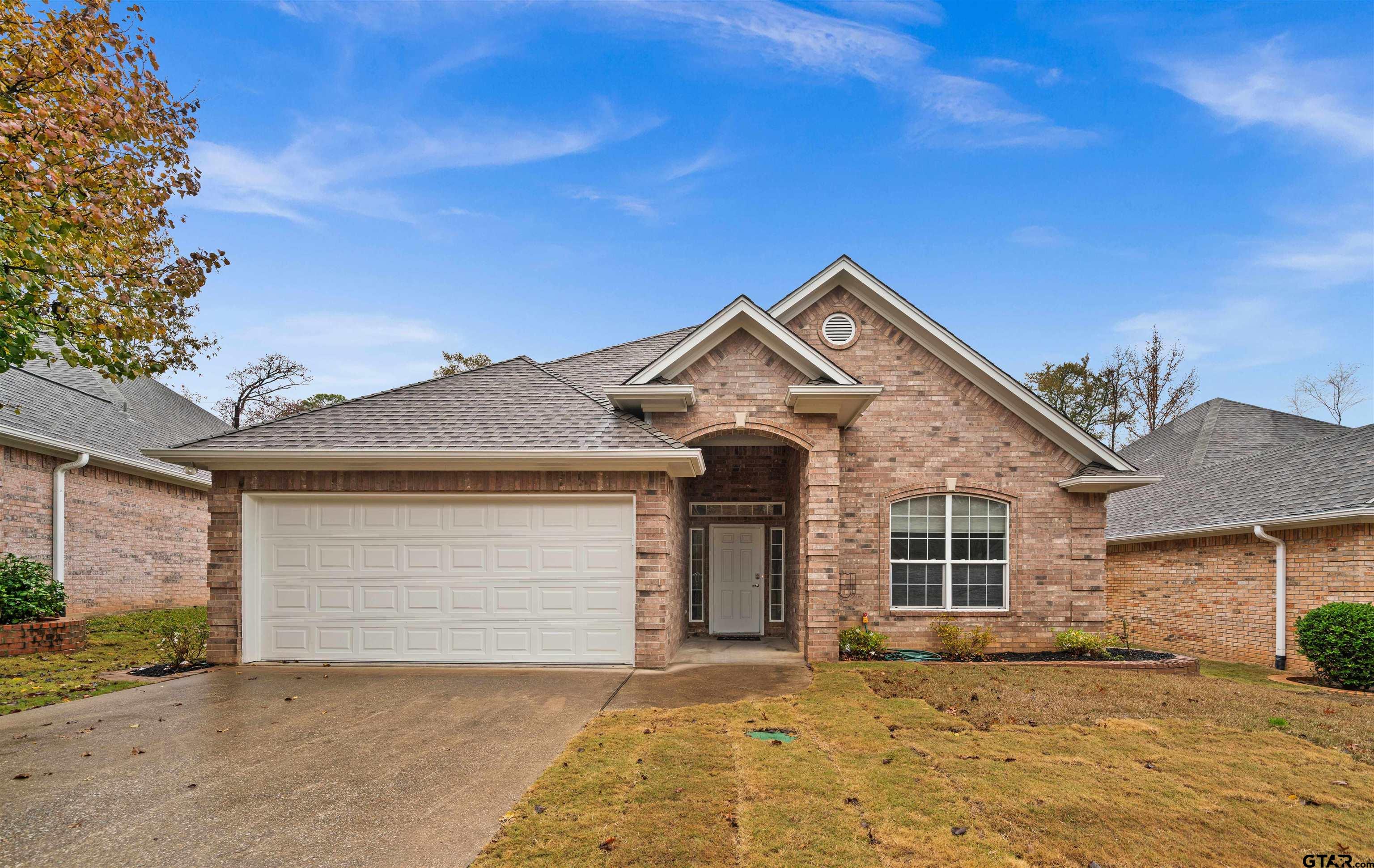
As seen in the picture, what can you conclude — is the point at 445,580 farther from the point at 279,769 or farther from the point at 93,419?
the point at 93,419

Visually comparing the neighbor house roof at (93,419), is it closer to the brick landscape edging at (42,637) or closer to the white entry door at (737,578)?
the brick landscape edging at (42,637)

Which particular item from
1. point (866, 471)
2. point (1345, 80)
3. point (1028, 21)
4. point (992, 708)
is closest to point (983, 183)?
point (1028, 21)

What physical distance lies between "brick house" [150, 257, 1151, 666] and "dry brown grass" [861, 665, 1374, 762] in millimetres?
1883

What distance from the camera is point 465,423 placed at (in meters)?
10.4

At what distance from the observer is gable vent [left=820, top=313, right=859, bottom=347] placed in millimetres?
12602

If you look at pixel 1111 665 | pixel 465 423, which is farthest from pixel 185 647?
pixel 1111 665

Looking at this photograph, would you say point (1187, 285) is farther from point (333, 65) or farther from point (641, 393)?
point (333, 65)

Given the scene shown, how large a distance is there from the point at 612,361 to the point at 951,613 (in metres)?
8.52

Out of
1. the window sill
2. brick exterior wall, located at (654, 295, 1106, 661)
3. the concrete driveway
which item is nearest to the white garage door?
the concrete driveway

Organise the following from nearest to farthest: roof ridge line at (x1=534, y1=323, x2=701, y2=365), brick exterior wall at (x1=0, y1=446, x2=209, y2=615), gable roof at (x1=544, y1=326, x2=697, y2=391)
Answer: brick exterior wall at (x1=0, y1=446, x2=209, y2=615) < gable roof at (x1=544, y1=326, x2=697, y2=391) < roof ridge line at (x1=534, y1=323, x2=701, y2=365)

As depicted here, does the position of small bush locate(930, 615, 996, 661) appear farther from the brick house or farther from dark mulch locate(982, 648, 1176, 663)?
the brick house

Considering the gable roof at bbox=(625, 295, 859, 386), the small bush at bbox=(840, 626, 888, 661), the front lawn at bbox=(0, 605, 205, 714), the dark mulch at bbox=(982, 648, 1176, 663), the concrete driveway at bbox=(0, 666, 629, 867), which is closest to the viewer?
the concrete driveway at bbox=(0, 666, 629, 867)

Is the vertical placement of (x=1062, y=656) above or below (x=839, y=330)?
below

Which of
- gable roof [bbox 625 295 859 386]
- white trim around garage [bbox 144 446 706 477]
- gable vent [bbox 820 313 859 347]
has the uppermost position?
gable vent [bbox 820 313 859 347]
